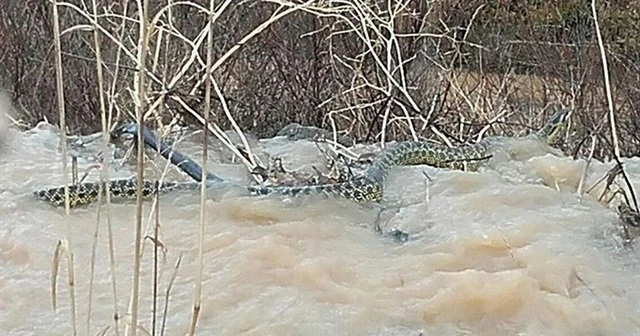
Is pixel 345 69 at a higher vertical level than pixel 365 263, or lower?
higher

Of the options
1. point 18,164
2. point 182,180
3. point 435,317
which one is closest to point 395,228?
point 435,317

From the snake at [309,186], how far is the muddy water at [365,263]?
0.08m

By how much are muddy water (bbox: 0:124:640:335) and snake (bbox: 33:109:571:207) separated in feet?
0.27

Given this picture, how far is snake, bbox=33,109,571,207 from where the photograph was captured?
4617mm

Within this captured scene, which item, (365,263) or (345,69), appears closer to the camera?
(365,263)

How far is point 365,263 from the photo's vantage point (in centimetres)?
388

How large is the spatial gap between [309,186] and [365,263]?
2.98ft

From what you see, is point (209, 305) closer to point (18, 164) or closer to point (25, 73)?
point (18, 164)

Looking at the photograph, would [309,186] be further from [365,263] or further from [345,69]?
[345,69]

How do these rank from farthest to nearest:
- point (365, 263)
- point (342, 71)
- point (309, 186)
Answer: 1. point (342, 71)
2. point (309, 186)
3. point (365, 263)

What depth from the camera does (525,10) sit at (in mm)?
9836

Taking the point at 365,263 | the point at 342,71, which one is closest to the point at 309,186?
the point at 365,263

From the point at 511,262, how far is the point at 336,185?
110 cm

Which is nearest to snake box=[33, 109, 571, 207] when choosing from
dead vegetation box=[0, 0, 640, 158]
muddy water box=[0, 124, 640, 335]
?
muddy water box=[0, 124, 640, 335]
